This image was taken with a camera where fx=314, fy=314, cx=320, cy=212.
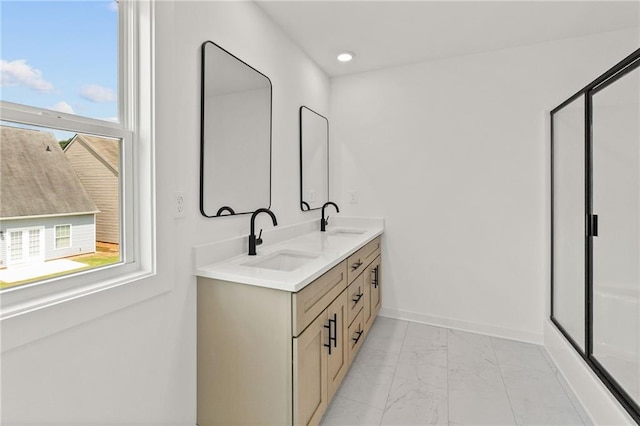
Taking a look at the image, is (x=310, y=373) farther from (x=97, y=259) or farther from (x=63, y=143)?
(x=63, y=143)

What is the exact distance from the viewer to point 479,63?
2.63 meters

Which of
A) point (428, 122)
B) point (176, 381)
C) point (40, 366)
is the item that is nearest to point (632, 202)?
point (428, 122)

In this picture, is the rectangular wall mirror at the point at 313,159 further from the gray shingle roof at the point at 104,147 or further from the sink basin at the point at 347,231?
the gray shingle roof at the point at 104,147

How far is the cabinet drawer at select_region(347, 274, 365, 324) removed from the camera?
1.96 metres

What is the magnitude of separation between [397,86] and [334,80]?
0.64 meters

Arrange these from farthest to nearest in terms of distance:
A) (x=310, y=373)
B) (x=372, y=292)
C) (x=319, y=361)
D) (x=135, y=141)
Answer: (x=372, y=292)
(x=319, y=361)
(x=310, y=373)
(x=135, y=141)

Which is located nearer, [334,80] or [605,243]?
[605,243]

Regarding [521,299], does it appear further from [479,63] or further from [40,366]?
[40,366]

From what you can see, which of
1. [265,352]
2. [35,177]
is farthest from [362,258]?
[35,177]

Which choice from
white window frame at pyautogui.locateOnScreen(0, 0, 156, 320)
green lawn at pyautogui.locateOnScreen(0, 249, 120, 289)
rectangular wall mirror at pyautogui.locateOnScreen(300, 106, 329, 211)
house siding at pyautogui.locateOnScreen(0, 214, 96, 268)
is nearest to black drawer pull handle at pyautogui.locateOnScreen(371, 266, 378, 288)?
rectangular wall mirror at pyautogui.locateOnScreen(300, 106, 329, 211)

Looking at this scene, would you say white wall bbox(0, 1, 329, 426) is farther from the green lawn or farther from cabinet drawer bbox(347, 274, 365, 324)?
cabinet drawer bbox(347, 274, 365, 324)

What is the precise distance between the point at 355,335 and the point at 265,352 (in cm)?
90

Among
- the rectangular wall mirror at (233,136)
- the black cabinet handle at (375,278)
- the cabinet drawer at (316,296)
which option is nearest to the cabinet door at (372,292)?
the black cabinet handle at (375,278)

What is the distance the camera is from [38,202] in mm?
1017
